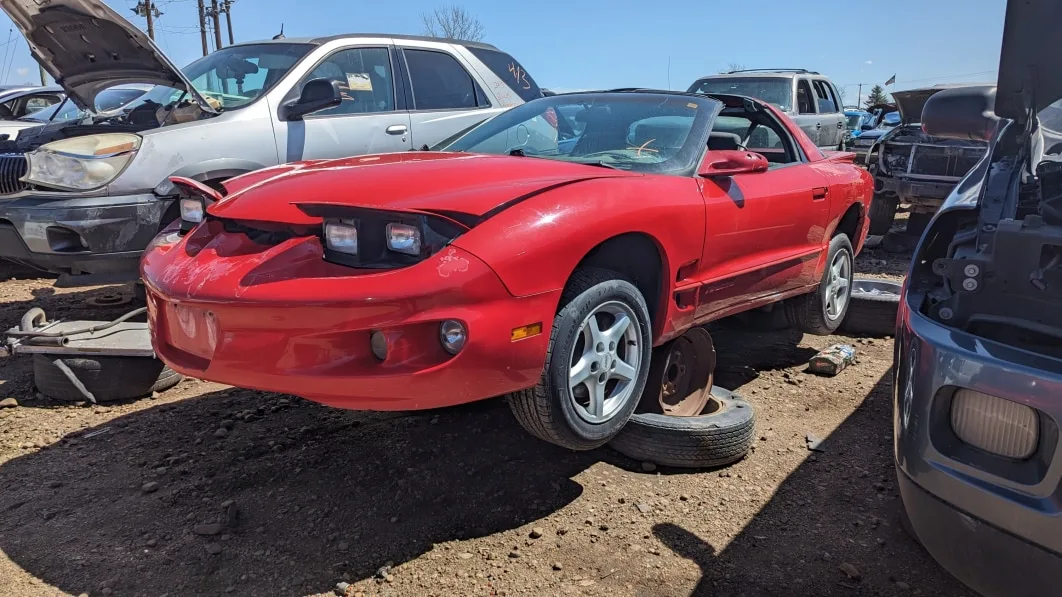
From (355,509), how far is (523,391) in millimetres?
806

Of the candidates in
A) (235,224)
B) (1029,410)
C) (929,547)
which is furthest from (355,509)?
(1029,410)

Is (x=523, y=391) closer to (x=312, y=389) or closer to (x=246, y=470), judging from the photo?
(x=312, y=389)

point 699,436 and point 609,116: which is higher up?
point 609,116

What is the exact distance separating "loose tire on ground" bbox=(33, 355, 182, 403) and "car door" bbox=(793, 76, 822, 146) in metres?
9.95

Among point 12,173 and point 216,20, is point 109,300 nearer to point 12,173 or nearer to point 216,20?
point 12,173

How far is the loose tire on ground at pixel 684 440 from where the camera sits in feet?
10.3

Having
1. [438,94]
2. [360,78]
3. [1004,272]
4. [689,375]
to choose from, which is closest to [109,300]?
[360,78]

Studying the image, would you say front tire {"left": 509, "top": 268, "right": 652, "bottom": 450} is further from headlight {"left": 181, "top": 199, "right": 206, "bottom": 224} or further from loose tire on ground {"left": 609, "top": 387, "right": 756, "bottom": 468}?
headlight {"left": 181, "top": 199, "right": 206, "bottom": 224}

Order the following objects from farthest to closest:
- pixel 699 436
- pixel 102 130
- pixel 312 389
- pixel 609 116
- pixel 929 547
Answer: pixel 102 130, pixel 609 116, pixel 699 436, pixel 312 389, pixel 929 547

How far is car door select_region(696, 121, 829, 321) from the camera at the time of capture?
3389 mm

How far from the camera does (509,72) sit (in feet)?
22.4

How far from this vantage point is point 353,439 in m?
3.43

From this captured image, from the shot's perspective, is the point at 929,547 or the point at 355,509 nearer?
the point at 929,547

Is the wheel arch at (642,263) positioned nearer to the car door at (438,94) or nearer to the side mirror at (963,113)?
the side mirror at (963,113)
